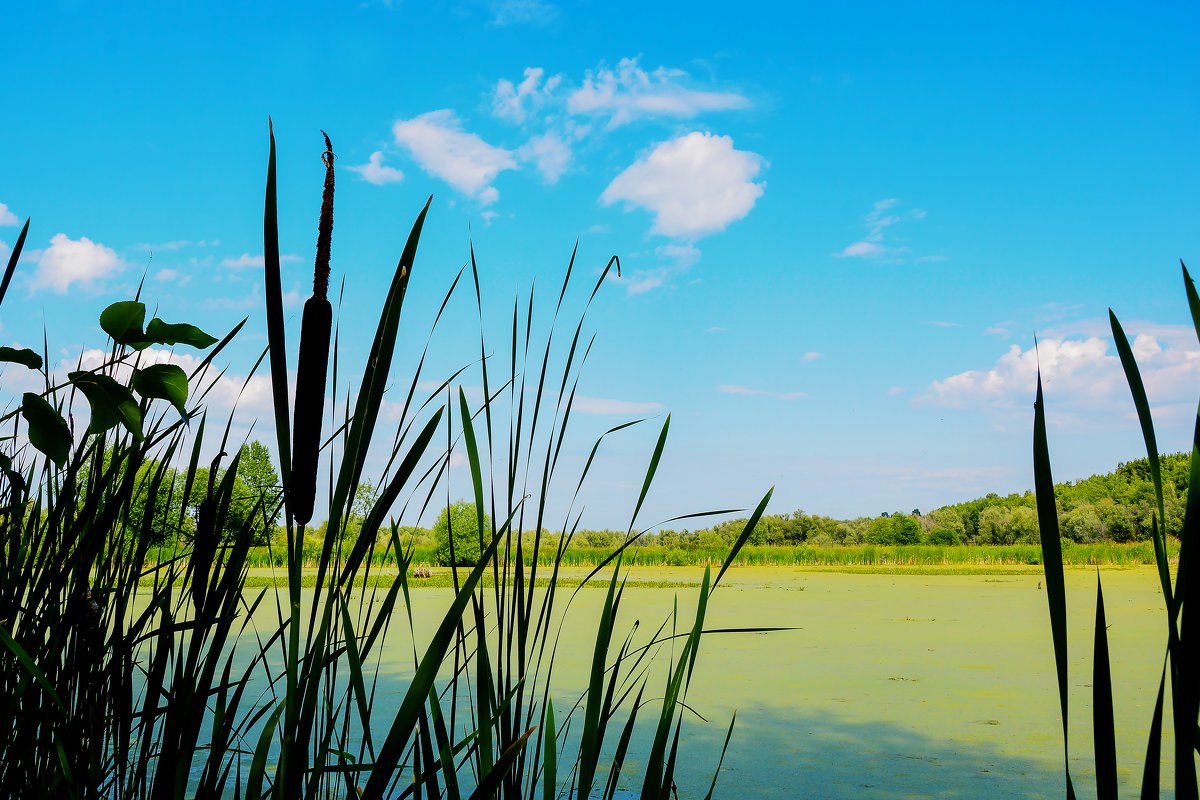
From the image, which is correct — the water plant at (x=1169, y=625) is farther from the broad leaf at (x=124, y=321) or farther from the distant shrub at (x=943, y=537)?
the distant shrub at (x=943, y=537)

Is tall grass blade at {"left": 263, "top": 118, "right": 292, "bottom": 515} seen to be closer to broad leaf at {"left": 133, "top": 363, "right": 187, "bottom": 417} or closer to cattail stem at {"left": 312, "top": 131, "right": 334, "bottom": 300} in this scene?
cattail stem at {"left": 312, "top": 131, "right": 334, "bottom": 300}

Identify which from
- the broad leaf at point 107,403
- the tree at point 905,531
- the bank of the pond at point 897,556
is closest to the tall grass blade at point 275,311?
the broad leaf at point 107,403

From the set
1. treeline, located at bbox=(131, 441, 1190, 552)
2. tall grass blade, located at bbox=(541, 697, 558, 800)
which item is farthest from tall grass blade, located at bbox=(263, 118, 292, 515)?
treeline, located at bbox=(131, 441, 1190, 552)

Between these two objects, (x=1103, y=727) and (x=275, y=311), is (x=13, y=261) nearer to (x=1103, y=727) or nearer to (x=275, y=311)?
(x=275, y=311)

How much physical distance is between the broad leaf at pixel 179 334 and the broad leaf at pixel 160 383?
0.05 meters

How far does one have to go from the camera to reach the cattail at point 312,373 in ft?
1.21

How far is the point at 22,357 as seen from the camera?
52cm

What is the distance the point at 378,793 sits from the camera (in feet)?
1.51

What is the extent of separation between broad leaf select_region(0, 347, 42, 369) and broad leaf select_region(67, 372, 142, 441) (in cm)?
5

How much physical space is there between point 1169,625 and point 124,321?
2.15 feet

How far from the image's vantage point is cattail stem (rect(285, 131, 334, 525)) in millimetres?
369

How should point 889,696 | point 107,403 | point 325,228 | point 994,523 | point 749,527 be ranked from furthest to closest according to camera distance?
point 994,523, point 889,696, point 749,527, point 107,403, point 325,228

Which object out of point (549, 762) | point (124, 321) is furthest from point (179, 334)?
point (549, 762)

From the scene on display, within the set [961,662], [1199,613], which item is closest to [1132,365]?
[1199,613]
